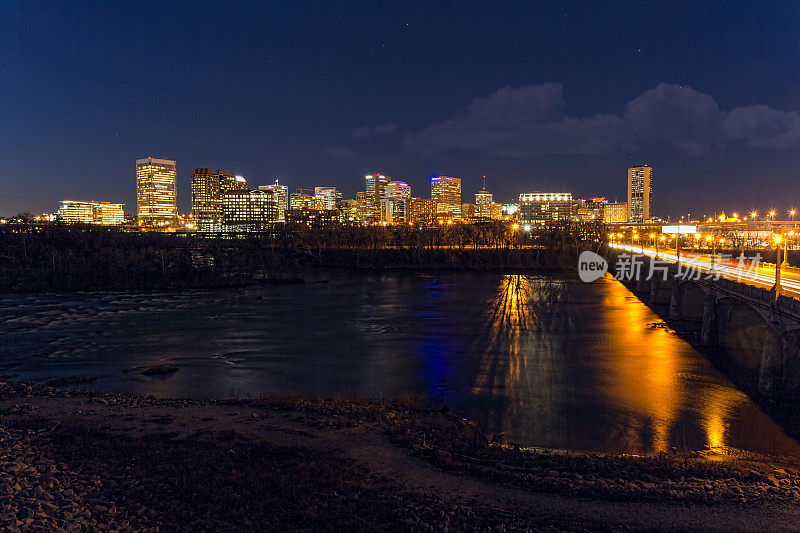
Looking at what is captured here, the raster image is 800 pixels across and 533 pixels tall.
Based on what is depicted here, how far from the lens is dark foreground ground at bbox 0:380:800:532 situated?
11.1 metres

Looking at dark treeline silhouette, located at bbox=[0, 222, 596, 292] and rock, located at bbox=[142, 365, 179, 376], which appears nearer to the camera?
rock, located at bbox=[142, 365, 179, 376]

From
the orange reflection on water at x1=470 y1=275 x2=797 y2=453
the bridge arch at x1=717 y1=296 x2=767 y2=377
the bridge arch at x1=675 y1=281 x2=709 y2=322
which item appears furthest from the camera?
the bridge arch at x1=675 y1=281 x2=709 y2=322

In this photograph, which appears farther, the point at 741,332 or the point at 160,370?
the point at 741,332

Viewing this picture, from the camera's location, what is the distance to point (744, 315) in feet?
117

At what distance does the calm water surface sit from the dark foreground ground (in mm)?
3740

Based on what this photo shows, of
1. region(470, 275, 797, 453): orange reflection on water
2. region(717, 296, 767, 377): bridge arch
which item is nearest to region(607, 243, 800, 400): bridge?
region(717, 296, 767, 377): bridge arch

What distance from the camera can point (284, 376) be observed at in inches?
1084

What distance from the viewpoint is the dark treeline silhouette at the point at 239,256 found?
70438mm

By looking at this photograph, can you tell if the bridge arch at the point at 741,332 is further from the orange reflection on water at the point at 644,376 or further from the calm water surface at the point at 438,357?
the orange reflection on water at the point at 644,376

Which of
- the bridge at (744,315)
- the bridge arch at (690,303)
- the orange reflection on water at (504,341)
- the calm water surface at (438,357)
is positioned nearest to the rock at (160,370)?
the calm water surface at (438,357)

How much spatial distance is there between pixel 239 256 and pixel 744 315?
8367cm

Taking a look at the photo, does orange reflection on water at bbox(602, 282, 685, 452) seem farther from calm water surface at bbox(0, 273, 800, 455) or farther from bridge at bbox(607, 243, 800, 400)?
bridge at bbox(607, 243, 800, 400)

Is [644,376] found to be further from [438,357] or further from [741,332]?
[741,332]

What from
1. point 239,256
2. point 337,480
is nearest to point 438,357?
point 337,480
